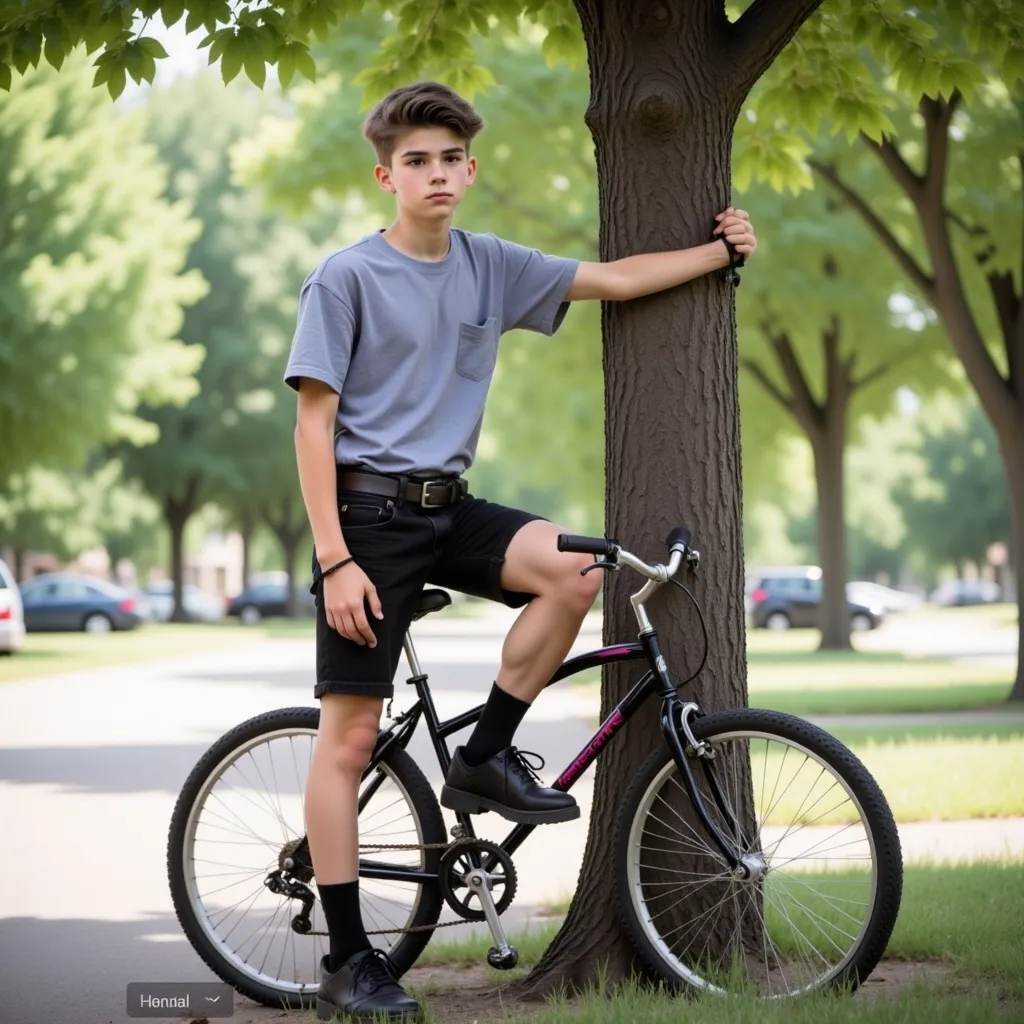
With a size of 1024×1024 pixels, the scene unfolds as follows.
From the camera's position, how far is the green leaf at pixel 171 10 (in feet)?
17.7

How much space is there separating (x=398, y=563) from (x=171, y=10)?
2.40m

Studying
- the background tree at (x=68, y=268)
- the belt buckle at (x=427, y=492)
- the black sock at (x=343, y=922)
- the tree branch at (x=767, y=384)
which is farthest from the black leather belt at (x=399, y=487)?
the background tree at (x=68, y=268)

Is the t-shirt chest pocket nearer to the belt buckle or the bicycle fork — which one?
the belt buckle

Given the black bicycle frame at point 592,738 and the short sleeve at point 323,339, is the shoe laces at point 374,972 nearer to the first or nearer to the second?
the black bicycle frame at point 592,738

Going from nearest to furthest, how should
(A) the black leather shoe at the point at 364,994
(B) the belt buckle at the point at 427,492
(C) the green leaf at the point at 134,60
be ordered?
(A) the black leather shoe at the point at 364,994
(B) the belt buckle at the point at 427,492
(C) the green leaf at the point at 134,60

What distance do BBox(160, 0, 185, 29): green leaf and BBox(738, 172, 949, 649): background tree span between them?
1428 centimetres

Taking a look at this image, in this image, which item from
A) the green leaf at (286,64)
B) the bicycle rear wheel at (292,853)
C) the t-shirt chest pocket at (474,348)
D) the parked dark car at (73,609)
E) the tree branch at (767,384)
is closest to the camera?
the t-shirt chest pocket at (474,348)

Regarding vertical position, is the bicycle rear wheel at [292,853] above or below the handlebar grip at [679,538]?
below

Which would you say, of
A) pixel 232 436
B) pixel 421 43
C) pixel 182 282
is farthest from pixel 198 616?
pixel 421 43

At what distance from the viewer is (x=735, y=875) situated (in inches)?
158

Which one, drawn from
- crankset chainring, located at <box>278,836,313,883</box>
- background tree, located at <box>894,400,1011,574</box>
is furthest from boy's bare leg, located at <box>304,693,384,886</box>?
background tree, located at <box>894,400,1011,574</box>

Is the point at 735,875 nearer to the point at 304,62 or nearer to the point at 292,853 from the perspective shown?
the point at 292,853

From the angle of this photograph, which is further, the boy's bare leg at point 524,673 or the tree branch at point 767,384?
the tree branch at point 767,384

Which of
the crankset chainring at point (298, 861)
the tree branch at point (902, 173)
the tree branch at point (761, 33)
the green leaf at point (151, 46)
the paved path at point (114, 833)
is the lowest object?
the paved path at point (114, 833)
